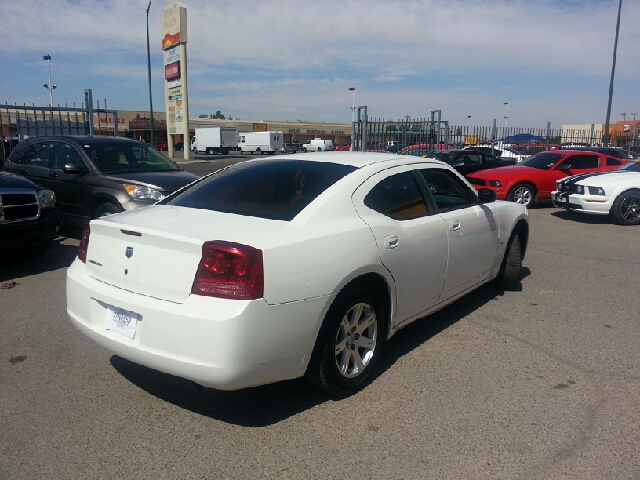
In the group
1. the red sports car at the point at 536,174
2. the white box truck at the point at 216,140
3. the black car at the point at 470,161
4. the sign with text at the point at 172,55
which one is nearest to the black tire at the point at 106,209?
the red sports car at the point at 536,174

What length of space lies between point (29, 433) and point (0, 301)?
296cm

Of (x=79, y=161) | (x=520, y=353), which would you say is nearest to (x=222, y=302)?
(x=520, y=353)

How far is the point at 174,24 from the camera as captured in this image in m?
31.8

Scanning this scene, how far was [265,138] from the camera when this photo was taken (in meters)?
57.5

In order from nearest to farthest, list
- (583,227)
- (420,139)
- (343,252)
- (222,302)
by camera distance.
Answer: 1. (222,302)
2. (343,252)
3. (583,227)
4. (420,139)

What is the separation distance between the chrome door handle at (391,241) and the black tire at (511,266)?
2.35m

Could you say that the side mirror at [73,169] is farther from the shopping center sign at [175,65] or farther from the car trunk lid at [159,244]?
the shopping center sign at [175,65]

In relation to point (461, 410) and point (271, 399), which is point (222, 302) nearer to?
point (271, 399)

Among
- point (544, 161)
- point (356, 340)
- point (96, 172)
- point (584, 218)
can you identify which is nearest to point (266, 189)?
point (356, 340)

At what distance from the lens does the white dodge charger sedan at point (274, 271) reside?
9.93 ft

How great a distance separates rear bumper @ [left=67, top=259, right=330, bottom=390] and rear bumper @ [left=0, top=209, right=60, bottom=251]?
12.6 feet

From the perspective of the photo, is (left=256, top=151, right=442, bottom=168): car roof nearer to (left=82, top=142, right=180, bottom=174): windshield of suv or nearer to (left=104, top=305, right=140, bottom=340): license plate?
(left=104, top=305, right=140, bottom=340): license plate

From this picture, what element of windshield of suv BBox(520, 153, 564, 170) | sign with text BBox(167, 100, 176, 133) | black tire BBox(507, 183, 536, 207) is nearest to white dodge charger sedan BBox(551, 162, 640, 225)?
black tire BBox(507, 183, 536, 207)

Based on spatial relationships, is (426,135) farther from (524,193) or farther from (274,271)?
(274,271)
